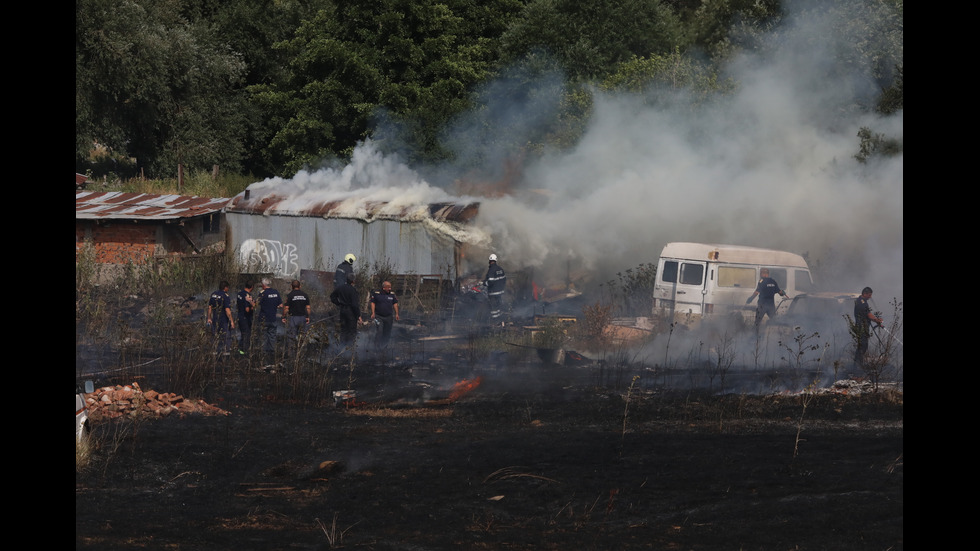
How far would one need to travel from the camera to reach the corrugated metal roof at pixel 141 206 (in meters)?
25.9

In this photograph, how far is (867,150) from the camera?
20.4 m

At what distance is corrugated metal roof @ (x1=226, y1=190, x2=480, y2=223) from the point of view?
22.7 metres

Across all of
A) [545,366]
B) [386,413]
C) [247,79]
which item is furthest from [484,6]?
[386,413]

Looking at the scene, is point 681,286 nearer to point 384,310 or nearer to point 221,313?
point 384,310

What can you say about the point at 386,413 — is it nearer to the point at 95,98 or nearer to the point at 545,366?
the point at 545,366

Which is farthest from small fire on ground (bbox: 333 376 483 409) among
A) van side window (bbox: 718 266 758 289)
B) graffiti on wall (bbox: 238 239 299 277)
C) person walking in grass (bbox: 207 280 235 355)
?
graffiti on wall (bbox: 238 239 299 277)

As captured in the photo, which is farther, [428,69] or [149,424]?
[428,69]

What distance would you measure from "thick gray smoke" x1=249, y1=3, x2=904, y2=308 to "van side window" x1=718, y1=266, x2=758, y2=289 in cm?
312

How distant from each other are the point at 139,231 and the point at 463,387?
15345 millimetres

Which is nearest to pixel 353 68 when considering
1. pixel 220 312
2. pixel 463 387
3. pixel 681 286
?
pixel 681 286

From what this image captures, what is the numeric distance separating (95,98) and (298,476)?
3003 centimetres

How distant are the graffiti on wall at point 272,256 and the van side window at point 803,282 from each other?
537 inches

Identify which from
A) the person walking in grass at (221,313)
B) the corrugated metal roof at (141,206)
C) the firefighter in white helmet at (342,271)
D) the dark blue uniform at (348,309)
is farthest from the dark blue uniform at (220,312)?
the corrugated metal roof at (141,206)

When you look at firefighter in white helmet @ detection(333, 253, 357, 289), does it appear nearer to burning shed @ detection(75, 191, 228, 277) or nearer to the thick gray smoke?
the thick gray smoke
